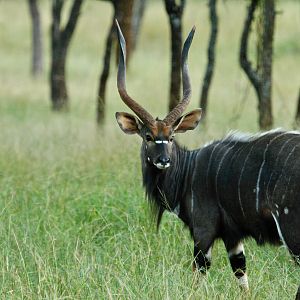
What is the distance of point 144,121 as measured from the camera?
20.3 feet

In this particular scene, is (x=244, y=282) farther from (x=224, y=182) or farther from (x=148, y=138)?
(x=148, y=138)

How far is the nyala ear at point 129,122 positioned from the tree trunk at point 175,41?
3762 mm

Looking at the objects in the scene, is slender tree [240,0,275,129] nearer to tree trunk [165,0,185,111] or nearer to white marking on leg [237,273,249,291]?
tree trunk [165,0,185,111]

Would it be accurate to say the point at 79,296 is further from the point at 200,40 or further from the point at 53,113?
the point at 200,40

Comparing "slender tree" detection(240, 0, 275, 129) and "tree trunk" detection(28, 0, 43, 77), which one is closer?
"slender tree" detection(240, 0, 275, 129)

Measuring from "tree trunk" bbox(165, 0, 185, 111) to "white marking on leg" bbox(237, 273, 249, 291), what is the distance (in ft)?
15.4

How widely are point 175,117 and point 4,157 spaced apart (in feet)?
11.6

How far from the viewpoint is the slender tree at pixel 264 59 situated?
1004 centimetres

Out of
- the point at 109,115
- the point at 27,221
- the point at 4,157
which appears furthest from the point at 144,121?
the point at 109,115

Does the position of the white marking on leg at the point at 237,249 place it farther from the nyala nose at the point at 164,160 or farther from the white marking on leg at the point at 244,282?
the nyala nose at the point at 164,160

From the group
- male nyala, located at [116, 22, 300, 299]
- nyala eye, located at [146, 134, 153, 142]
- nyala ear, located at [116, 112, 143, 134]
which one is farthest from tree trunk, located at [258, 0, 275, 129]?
nyala eye, located at [146, 134, 153, 142]

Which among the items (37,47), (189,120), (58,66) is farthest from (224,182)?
(37,47)

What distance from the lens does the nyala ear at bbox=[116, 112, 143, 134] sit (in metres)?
6.38

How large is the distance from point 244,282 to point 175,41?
5.15 metres
